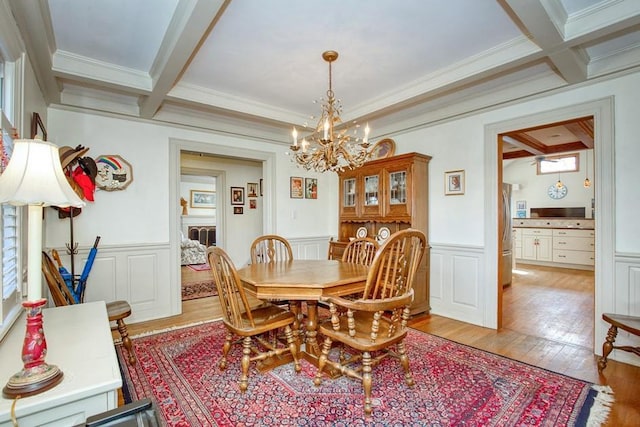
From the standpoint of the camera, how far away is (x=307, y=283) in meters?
2.11

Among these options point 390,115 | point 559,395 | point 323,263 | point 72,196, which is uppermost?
point 390,115

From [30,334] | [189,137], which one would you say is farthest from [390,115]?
[30,334]

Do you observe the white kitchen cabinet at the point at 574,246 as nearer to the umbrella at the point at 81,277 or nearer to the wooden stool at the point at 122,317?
the wooden stool at the point at 122,317

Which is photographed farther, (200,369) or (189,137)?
(189,137)

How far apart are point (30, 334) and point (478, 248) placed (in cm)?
355

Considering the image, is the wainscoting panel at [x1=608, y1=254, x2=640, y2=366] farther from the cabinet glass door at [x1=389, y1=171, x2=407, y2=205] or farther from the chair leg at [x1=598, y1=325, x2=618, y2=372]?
the cabinet glass door at [x1=389, y1=171, x2=407, y2=205]

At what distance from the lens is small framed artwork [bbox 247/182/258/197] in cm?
618

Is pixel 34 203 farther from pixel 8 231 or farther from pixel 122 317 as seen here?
pixel 122 317

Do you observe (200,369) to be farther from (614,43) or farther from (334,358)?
(614,43)

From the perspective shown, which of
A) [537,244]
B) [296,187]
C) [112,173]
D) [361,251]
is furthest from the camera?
[537,244]

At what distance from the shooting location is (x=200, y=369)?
2334 mm

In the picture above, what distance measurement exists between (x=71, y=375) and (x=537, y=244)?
29.1ft

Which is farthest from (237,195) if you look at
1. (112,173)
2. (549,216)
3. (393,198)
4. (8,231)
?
(549,216)

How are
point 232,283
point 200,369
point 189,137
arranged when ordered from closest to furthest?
point 232,283 → point 200,369 → point 189,137
